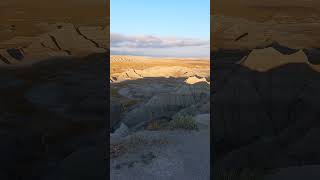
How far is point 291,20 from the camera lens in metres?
4.88

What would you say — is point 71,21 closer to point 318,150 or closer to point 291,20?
point 291,20

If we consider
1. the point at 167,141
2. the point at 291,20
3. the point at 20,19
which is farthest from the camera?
the point at 167,141

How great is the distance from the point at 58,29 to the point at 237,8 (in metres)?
2.10

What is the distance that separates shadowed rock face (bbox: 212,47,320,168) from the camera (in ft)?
15.7

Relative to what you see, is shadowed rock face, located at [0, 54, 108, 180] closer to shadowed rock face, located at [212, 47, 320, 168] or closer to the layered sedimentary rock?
shadowed rock face, located at [212, 47, 320, 168]

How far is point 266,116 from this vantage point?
192 inches

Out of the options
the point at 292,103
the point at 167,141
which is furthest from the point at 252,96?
the point at 167,141

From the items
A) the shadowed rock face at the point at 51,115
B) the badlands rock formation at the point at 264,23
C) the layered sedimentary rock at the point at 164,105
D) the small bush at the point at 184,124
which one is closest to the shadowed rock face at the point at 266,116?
the badlands rock formation at the point at 264,23

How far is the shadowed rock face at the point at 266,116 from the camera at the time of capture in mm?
4785

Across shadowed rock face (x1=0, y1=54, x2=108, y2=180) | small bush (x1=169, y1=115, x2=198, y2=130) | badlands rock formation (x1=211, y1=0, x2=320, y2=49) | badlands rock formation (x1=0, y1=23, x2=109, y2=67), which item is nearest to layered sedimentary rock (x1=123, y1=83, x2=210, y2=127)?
small bush (x1=169, y1=115, x2=198, y2=130)

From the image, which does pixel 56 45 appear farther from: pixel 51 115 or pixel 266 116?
pixel 266 116

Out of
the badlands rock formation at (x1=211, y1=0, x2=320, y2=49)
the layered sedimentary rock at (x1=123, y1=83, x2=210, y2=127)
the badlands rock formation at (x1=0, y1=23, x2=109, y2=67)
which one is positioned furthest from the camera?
the layered sedimentary rock at (x1=123, y1=83, x2=210, y2=127)

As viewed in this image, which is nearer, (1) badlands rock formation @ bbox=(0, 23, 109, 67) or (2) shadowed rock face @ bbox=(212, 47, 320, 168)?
(1) badlands rock formation @ bbox=(0, 23, 109, 67)

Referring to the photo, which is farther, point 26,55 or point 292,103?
point 292,103
